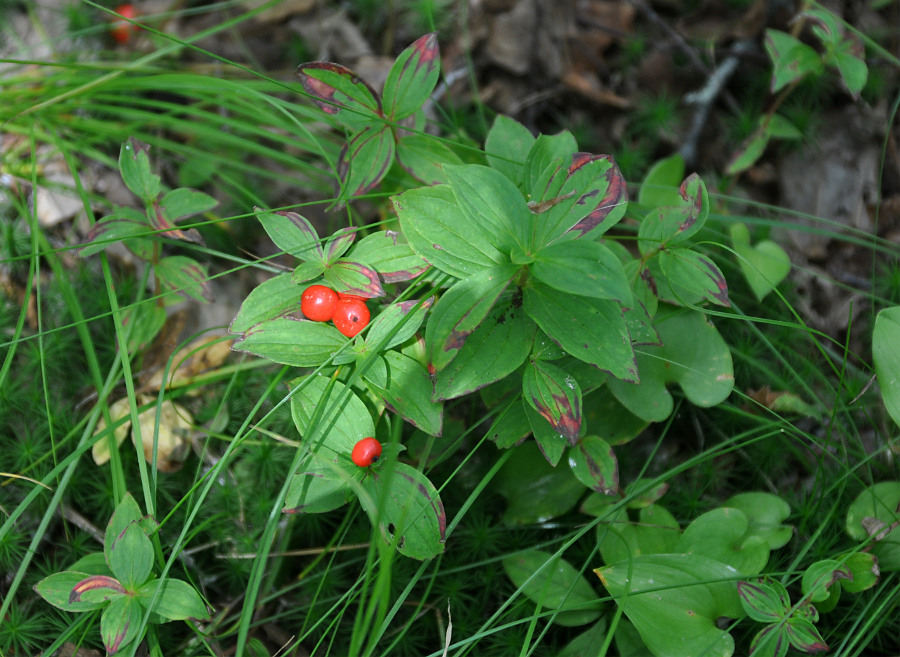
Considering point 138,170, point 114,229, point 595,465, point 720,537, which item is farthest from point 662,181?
point 114,229

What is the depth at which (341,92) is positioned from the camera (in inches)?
75.9

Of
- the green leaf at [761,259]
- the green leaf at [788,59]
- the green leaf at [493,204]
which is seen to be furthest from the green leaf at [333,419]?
the green leaf at [788,59]

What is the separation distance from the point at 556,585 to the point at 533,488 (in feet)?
1.01

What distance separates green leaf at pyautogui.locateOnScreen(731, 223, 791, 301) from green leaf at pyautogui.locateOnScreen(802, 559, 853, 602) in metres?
0.97

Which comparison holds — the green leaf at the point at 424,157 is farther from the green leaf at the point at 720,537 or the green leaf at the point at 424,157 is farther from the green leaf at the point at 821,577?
the green leaf at the point at 821,577

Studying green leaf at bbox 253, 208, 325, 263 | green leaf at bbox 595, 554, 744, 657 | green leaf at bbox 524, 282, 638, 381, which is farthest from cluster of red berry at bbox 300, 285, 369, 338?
green leaf at bbox 595, 554, 744, 657

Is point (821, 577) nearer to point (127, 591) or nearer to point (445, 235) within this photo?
point (445, 235)

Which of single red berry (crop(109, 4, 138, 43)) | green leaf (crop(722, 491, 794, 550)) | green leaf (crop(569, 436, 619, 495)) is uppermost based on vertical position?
single red berry (crop(109, 4, 138, 43))

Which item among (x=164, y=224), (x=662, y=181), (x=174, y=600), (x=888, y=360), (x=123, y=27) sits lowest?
(x=174, y=600)

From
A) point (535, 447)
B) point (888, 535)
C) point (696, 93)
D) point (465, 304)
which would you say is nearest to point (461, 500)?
point (535, 447)

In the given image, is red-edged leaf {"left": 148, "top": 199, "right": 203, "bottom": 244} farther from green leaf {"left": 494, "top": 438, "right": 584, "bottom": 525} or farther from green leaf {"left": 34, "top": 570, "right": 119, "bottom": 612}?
green leaf {"left": 494, "top": 438, "right": 584, "bottom": 525}

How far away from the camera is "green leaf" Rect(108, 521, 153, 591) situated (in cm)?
173

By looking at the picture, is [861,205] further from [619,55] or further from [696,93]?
[619,55]

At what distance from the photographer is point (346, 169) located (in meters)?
2.02
